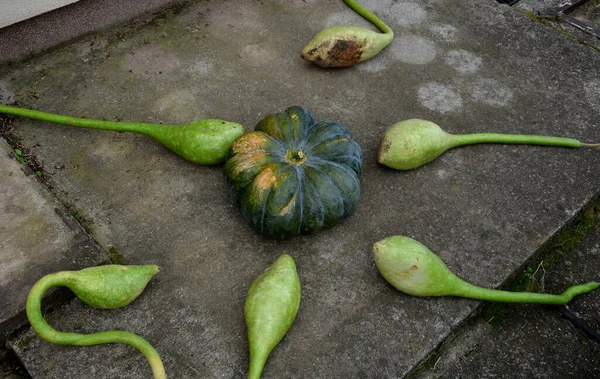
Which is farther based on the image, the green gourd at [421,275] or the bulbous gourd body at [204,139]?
the bulbous gourd body at [204,139]

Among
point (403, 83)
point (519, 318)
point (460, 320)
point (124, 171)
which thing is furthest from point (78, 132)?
point (519, 318)

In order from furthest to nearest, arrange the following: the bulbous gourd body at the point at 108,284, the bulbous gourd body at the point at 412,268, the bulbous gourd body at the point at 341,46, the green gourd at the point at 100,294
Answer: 1. the bulbous gourd body at the point at 341,46
2. the bulbous gourd body at the point at 412,268
3. the bulbous gourd body at the point at 108,284
4. the green gourd at the point at 100,294

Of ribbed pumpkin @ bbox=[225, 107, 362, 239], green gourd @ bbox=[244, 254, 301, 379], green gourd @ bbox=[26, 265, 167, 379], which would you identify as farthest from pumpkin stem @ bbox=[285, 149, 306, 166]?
green gourd @ bbox=[26, 265, 167, 379]

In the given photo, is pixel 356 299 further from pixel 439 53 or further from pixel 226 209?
pixel 439 53

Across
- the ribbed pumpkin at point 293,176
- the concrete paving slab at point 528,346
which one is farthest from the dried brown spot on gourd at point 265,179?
the concrete paving slab at point 528,346

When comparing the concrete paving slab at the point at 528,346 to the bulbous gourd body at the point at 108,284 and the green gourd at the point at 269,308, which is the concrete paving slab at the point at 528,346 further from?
the bulbous gourd body at the point at 108,284

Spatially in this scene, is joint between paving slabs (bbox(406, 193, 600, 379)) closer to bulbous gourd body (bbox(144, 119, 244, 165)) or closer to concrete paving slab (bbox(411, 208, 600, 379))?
concrete paving slab (bbox(411, 208, 600, 379))

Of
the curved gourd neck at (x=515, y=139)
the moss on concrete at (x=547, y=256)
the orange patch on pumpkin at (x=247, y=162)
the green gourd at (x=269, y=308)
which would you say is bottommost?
the moss on concrete at (x=547, y=256)
